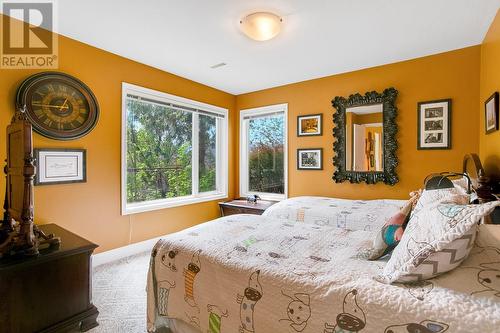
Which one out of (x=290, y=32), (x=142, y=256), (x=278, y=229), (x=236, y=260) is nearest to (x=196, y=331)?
(x=236, y=260)

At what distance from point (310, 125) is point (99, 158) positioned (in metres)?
2.82

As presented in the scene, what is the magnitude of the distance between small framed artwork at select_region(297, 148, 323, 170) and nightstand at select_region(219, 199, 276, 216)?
0.77m

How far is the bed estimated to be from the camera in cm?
85

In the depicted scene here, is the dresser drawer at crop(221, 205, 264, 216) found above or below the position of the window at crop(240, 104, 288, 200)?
below

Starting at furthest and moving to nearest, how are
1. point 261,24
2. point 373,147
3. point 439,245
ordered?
1. point 373,147
2. point 261,24
3. point 439,245

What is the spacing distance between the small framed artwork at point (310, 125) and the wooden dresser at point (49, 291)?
3037 millimetres

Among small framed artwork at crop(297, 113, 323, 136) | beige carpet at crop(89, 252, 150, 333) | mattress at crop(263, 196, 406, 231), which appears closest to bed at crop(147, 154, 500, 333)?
beige carpet at crop(89, 252, 150, 333)

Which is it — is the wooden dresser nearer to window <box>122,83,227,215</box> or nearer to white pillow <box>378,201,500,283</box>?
window <box>122,83,227,215</box>

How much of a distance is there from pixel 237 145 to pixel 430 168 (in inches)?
A: 114

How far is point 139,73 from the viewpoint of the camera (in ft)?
10.3

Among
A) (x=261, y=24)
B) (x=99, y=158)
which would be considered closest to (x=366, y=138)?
(x=261, y=24)

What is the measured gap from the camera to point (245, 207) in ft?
12.3

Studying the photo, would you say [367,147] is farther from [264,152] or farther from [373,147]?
[264,152]

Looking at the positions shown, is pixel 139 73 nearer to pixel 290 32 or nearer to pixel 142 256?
pixel 290 32
